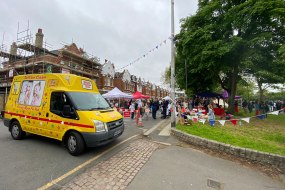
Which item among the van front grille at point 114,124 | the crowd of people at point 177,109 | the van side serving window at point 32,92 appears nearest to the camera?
the van front grille at point 114,124

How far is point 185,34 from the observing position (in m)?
16.4

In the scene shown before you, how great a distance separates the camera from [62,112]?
18.7 ft

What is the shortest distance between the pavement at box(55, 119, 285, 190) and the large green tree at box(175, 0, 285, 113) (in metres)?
10.5

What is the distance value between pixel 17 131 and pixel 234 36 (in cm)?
1536

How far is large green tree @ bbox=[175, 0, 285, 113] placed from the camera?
44.2ft

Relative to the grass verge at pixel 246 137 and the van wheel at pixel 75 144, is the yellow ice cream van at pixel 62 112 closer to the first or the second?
the van wheel at pixel 75 144

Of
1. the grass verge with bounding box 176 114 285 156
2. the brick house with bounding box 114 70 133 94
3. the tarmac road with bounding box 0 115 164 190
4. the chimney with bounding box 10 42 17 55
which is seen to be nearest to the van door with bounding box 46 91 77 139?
the tarmac road with bounding box 0 115 164 190

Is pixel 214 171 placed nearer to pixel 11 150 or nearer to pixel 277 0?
pixel 11 150

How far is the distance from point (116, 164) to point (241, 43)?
14260 mm

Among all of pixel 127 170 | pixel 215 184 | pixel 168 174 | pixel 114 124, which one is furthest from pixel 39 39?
pixel 215 184

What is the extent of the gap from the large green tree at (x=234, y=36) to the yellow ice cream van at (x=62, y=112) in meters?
10.9

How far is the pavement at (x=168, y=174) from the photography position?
379 centimetres

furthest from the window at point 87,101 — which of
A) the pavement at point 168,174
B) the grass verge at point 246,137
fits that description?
the grass verge at point 246,137

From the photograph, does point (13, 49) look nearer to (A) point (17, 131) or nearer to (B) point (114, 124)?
(A) point (17, 131)
